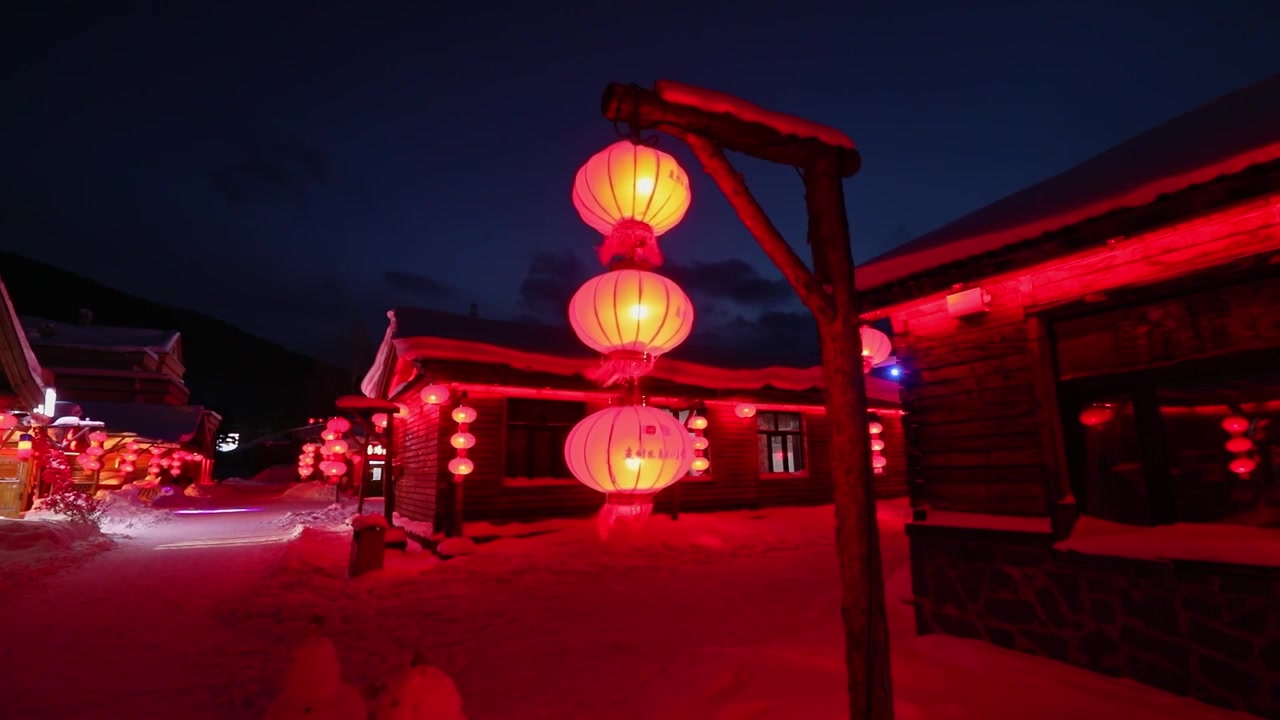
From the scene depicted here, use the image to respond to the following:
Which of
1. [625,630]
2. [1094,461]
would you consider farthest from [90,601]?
[1094,461]

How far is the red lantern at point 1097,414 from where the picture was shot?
6.44m

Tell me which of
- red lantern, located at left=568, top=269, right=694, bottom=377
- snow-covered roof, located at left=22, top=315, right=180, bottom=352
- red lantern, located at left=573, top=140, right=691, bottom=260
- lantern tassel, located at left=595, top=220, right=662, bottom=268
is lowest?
red lantern, located at left=568, top=269, right=694, bottom=377

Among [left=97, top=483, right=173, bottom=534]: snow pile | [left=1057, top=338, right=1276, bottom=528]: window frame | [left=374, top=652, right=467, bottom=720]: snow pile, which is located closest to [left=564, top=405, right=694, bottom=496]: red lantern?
[left=374, top=652, right=467, bottom=720]: snow pile

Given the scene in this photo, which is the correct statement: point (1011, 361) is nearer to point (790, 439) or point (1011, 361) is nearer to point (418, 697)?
point (418, 697)

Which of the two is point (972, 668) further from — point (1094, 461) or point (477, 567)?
point (477, 567)

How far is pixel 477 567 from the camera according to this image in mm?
9750

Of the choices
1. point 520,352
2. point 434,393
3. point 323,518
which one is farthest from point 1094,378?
point 323,518

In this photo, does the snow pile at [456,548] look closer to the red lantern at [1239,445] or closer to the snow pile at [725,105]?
the snow pile at [725,105]

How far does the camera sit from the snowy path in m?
4.46

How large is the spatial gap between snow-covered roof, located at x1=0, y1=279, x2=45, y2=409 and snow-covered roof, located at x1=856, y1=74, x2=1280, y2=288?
577 inches

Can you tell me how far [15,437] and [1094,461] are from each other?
24143 millimetres

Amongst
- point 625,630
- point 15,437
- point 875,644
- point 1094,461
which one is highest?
point 15,437

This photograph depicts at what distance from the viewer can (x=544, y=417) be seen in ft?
43.1

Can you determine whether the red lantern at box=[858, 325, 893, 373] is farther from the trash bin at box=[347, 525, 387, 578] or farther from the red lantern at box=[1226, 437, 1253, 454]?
the trash bin at box=[347, 525, 387, 578]
